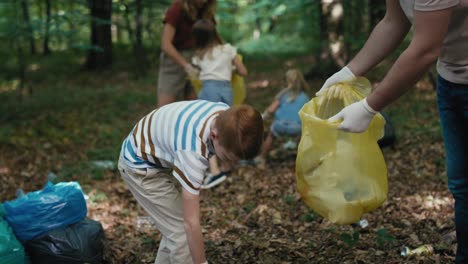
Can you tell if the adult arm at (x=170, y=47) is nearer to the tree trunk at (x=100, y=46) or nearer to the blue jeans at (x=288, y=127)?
the blue jeans at (x=288, y=127)

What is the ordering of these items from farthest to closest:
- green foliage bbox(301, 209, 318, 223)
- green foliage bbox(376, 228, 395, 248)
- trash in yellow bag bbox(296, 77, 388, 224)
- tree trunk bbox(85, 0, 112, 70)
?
1. tree trunk bbox(85, 0, 112, 70)
2. green foliage bbox(301, 209, 318, 223)
3. green foliage bbox(376, 228, 395, 248)
4. trash in yellow bag bbox(296, 77, 388, 224)

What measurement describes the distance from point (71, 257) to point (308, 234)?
5.47 feet

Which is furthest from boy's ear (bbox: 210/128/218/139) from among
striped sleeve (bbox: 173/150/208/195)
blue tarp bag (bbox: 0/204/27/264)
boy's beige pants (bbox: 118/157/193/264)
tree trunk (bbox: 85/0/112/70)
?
tree trunk (bbox: 85/0/112/70)

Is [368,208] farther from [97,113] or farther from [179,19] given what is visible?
[97,113]

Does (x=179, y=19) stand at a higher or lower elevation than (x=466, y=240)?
higher

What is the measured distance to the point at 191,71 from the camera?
5.24 m

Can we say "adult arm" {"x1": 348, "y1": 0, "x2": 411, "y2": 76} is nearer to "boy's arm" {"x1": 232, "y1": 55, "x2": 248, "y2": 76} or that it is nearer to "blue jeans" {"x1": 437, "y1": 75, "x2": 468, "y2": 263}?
"blue jeans" {"x1": 437, "y1": 75, "x2": 468, "y2": 263}

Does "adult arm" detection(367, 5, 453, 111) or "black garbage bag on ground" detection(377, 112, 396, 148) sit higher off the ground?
"adult arm" detection(367, 5, 453, 111)

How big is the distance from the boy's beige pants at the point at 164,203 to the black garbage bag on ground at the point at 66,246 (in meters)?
0.88

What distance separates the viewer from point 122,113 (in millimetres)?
8930

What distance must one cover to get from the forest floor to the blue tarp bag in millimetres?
604

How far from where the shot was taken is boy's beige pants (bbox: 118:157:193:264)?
9.12 ft

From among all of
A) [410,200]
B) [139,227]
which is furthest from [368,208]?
[139,227]

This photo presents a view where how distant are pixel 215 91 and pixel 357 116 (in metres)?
2.95
